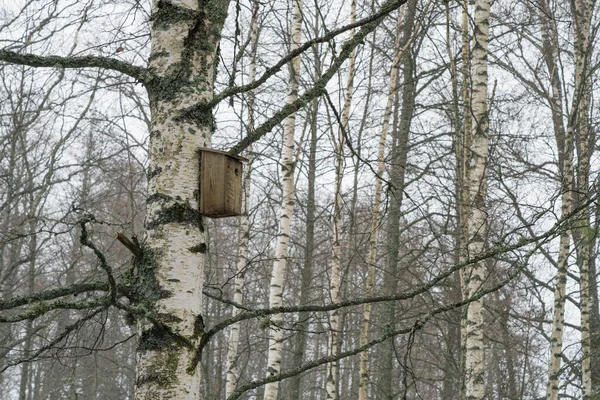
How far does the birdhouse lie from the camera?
8.05 ft

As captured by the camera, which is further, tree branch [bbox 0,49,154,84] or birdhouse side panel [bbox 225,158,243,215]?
birdhouse side panel [bbox 225,158,243,215]

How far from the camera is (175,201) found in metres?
2.36

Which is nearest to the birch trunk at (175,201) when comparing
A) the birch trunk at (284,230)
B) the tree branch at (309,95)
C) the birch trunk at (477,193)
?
the tree branch at (309,95)

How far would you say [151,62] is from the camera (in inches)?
101

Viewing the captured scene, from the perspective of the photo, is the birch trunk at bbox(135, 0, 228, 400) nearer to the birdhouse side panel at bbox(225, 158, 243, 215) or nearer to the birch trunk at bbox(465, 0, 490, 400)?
the birdhouse side panel at bbox(225, 158, 243, 215)

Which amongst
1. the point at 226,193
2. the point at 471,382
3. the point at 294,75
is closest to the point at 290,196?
the point at 294,75

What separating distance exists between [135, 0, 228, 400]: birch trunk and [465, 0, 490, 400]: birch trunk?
4034 mm

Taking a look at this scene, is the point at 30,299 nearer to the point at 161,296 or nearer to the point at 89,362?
the point at 161,296

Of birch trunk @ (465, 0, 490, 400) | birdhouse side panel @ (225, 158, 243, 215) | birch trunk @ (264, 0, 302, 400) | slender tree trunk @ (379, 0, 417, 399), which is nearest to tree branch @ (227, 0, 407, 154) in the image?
birdhouse side panel @ (225, 158, 243, 215)

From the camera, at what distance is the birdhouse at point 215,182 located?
245 centimetres

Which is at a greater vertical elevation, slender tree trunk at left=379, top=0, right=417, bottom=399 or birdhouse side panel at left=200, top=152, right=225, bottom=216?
slender tree trunk at left=379, top=0, right=417, bottom=399

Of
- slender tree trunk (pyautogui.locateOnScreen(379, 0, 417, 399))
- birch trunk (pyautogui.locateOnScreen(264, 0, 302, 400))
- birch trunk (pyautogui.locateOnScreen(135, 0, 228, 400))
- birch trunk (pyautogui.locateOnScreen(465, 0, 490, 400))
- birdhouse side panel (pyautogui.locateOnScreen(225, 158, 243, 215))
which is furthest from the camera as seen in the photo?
slender tree trunk (pyautogui.locateOnScreen(379, 0, 417, 399))

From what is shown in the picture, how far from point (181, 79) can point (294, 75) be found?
4.73 meters

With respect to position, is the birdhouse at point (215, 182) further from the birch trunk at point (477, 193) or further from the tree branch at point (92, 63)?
the birch trunk at point (477, 193)
